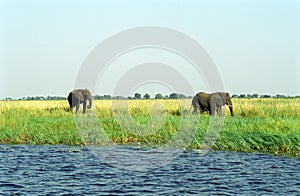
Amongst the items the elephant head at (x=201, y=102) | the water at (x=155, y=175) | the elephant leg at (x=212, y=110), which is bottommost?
the water at (x=155, y=175)

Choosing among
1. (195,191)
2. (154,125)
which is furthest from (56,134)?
(195,191)

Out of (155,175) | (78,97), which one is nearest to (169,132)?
(155,175)

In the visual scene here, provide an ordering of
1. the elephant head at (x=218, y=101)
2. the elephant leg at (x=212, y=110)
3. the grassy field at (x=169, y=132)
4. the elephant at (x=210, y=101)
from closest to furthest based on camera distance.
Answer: the grassy field at (x=169, y=132) < the elephant leg at (x=212, y=110) < the elephant head at (x=218, y=101) < the elephant at (x=210, y=101)

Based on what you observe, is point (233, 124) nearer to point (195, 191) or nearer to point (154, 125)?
point (154, 125)

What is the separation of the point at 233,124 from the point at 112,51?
7060 mm

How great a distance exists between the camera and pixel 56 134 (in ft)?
77.8

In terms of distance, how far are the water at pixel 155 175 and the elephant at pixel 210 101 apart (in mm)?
14546

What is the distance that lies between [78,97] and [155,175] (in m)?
23.8

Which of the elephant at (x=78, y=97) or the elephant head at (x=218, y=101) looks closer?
the elephant head at (x=218, y=101)

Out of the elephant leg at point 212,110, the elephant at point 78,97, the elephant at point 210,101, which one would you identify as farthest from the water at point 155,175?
the elephant at point 78,97

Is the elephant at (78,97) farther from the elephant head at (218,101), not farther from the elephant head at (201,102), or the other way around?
the elephant head at (218,101)

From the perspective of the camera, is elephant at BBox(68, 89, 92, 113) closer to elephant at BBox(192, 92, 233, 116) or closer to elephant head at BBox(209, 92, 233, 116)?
elephant at BBox(192, 92, 233, 116)

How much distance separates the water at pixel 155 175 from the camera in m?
12.9

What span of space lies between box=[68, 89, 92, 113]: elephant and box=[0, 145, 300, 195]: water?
58.2 ft
